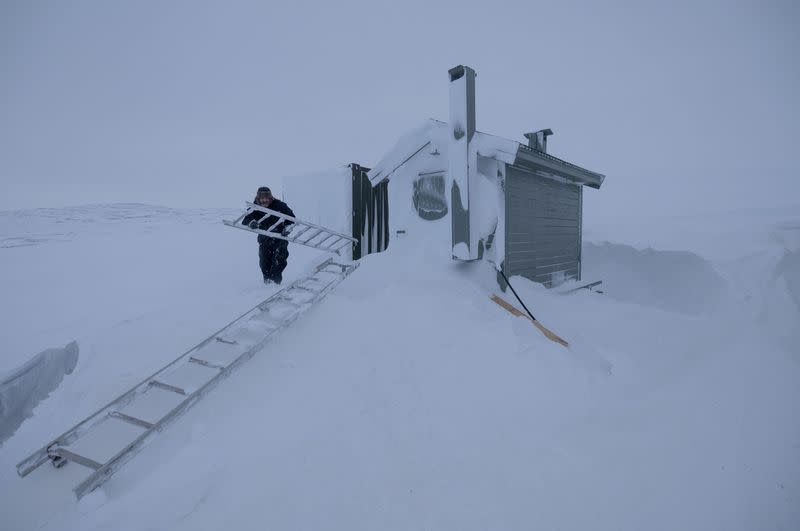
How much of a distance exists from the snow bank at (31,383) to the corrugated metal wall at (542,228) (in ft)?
21.1

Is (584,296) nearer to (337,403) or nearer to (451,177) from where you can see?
(451,177)

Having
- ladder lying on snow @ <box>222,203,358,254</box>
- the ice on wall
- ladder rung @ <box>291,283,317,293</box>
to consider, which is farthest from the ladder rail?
the ice on wall

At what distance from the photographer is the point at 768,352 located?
5121 mm

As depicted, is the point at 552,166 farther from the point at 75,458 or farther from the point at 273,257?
the point at 75,458

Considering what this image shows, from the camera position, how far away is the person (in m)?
5.59

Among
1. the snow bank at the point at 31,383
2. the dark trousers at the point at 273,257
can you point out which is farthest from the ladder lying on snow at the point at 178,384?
the snow bank at the point at 31,383

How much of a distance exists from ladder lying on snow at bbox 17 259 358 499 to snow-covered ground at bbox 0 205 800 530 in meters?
0.14

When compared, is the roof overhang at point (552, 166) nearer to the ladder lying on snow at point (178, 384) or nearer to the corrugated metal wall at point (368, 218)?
the corrugated metal wall at point (368, 218)

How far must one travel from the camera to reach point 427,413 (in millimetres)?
3133

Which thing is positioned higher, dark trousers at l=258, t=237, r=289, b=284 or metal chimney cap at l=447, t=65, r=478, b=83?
metal chimney cap at l=447, t=65, r=478, b=83

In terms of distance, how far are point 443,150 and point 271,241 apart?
321 cm

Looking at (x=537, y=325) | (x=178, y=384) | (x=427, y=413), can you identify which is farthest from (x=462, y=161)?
(x=178, y=384)

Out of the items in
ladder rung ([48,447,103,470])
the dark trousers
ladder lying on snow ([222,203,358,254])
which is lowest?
ladder rung ([48,447,103,470])

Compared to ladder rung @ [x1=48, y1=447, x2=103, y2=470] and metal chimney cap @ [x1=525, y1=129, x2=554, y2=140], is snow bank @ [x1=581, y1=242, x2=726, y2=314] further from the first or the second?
ladder rung @ [x1=48, y1=447, x2=103, y2=470]
